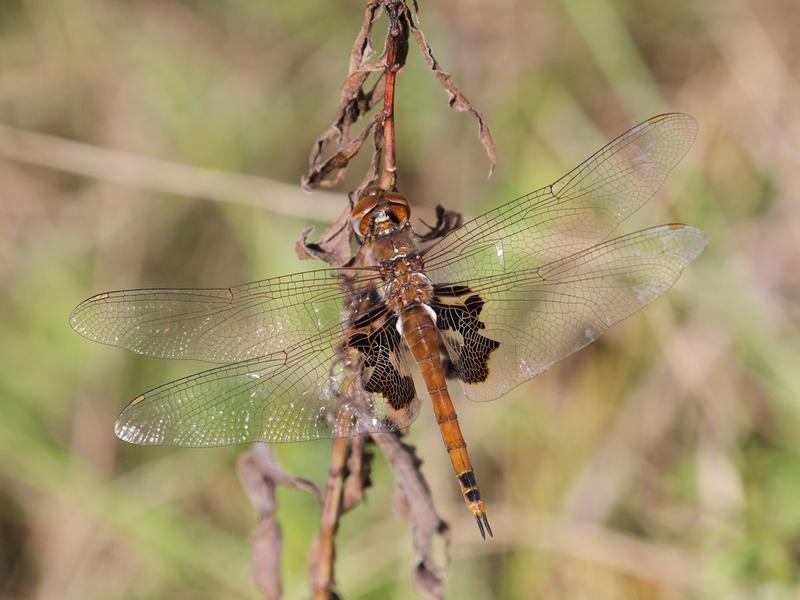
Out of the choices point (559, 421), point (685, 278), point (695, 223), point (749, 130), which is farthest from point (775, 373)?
point (749, 130)

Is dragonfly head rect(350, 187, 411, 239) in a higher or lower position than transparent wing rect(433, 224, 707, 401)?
higher

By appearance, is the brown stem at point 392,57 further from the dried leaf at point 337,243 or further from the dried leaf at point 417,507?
the dried leaf at point 417,507

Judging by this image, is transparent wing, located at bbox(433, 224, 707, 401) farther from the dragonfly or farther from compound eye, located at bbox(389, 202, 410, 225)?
compound eye, located at bbox(389, 202, 410, 225)

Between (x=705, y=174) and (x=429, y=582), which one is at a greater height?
(x=705, y=174)

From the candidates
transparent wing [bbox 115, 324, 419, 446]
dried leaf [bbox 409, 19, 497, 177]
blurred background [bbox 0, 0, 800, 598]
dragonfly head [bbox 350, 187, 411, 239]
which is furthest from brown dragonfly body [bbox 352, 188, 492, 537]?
blurred background [bbox 0, 0, 800, 598]

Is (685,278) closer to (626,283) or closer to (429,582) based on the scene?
(626,283)

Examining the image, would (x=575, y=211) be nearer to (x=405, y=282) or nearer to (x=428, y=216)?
(x=405, y=282)

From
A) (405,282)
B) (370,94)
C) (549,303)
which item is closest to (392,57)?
(370,94)

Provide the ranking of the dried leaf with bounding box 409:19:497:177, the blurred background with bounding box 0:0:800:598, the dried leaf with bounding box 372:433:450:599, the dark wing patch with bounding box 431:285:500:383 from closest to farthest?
the dried leaf with bounding box 409:19:497:177, the dried leaf with bounding box 372:433:450:599, the dark wing patch with bounding box 431:285:500:383, the blurred background with bounding box 0:0:800:598
